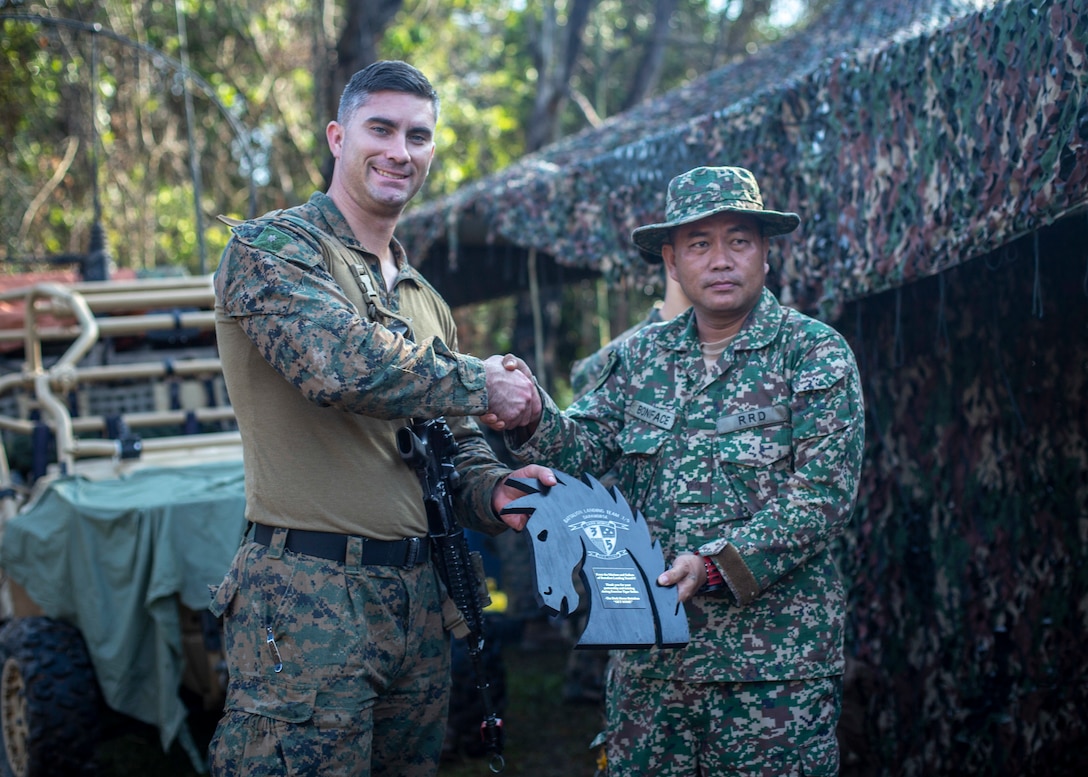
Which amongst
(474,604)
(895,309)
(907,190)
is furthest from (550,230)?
(474,604)

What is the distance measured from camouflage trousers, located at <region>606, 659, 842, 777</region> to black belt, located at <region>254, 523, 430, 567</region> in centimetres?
67

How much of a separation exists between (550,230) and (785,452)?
2793 mm

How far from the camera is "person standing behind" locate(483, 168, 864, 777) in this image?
2465 mm

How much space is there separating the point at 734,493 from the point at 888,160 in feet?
4.56

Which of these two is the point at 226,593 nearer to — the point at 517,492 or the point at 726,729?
the point at 517,492

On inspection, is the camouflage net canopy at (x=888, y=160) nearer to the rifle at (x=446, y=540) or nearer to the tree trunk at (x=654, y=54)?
the rifle at (x=446, y=540)

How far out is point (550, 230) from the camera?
5137 millimetres

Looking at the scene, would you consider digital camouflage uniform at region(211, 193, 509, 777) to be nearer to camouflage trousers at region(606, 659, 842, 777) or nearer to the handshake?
the handshake

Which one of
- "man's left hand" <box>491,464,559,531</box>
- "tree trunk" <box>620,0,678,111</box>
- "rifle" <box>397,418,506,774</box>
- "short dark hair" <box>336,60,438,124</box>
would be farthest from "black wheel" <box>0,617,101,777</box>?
"tree trunk" <box>620,0,678,111</box>

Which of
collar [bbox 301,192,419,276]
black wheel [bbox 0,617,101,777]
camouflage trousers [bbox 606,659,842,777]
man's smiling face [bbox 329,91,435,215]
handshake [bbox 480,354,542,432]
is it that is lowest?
black wheel [bbox 0,617,101,777]

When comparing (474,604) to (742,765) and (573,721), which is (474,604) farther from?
(573,721)

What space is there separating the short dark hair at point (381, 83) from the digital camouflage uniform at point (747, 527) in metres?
0.85

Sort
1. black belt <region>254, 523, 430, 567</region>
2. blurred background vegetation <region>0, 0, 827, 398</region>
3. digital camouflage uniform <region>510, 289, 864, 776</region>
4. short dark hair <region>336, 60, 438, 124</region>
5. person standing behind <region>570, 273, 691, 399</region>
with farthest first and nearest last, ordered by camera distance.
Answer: blurred background vegetation <region>0, 0, 827, 398</region>, person standing behind <region>570, 273, 691, 399</region>, short dark hair <region>336, 60, 438, 124</region>, digital camouflage uniform <region>510, 289, 864, 776</region>, black belt <region>254, 523, 430, 567</region>

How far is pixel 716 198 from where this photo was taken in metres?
2.65
